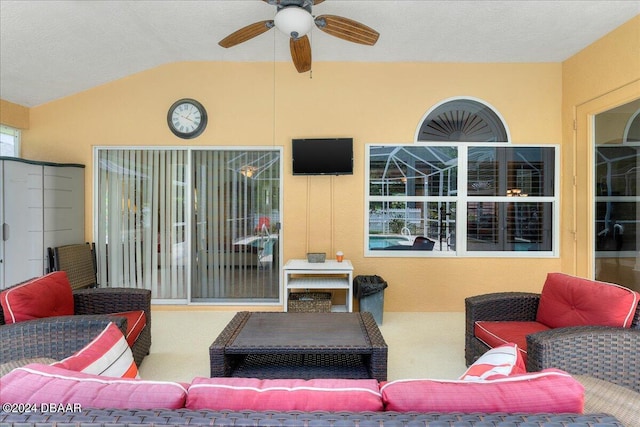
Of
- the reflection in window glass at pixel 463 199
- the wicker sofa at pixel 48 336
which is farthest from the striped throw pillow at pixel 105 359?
the reflection in window glass at pixel 463 199

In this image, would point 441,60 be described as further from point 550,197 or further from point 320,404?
point 320,404

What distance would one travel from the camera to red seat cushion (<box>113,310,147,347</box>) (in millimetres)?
2500

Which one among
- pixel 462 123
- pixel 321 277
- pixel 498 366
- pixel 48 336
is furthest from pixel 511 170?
pixel 48 336

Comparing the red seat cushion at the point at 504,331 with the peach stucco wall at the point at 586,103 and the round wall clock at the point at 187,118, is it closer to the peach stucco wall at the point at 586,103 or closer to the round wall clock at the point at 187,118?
the peach stucco wall at the point at 586,103

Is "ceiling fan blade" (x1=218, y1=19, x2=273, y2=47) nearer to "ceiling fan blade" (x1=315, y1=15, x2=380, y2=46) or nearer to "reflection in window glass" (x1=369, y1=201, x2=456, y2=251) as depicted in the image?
"ceiling fan blade" (x1=315, y1=15, x2=380, y2=46)

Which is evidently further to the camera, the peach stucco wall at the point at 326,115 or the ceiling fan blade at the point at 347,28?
the peach stucco wall at the point at 326,115

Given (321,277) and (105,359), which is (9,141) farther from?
(105,359)

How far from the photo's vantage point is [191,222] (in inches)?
168

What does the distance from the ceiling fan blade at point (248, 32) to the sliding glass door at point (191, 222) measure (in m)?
1.60

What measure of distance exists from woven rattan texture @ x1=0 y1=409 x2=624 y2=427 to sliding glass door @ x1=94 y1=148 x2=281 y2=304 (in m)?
3.45

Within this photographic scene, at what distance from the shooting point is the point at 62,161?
13.7ft

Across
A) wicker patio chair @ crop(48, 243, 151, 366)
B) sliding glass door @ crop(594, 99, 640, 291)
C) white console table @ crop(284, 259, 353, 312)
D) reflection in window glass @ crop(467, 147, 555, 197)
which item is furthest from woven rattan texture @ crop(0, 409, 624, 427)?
reflection in window glass @ crop(467, 147, 555, 197)

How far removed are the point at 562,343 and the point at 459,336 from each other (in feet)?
5.42

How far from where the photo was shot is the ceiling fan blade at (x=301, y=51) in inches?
103
